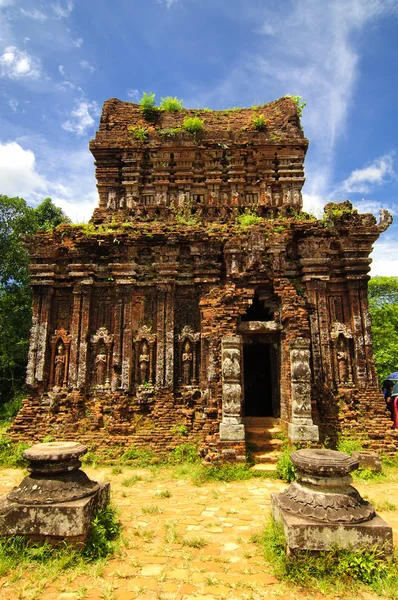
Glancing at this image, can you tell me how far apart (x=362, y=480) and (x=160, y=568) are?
5.35 meters

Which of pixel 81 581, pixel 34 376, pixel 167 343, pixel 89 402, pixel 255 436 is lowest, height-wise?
pixel 81 581

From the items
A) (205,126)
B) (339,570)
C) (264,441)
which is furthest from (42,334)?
(205,126)

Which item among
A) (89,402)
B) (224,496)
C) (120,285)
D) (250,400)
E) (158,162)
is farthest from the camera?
(158,162)

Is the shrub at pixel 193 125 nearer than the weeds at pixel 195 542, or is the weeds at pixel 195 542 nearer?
the weeds at pixel 195 542

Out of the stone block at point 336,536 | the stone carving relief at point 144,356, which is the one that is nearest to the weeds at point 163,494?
the stone block at point 336,536

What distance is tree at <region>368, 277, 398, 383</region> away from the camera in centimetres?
2308

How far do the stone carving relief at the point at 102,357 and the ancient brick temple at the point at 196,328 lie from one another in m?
0.03

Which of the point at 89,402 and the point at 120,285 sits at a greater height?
the point at 120,285

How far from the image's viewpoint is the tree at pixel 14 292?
19891mm

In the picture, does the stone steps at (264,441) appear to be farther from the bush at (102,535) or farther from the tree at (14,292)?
the tree at (14,292)

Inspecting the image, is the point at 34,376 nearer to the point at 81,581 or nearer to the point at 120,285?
the point at 120,285

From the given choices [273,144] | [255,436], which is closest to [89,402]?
[255,436]

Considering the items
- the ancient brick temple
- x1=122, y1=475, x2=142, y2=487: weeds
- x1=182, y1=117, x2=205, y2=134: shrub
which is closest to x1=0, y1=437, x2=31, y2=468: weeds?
the ancient brick temple

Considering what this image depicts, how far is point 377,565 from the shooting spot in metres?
4.45
